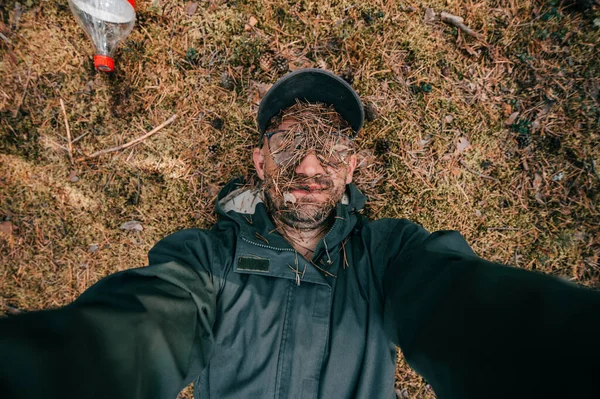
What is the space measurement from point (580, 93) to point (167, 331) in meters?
4.52

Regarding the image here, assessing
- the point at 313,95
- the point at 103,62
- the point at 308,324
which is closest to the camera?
the point at 308,324

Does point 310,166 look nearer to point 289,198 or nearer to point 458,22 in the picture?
point 289,198

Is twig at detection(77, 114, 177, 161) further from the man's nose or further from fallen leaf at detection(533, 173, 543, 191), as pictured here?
fallen leaf at detection(533, 173, 543, 191)

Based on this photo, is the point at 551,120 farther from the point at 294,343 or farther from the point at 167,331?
the point at 167,331

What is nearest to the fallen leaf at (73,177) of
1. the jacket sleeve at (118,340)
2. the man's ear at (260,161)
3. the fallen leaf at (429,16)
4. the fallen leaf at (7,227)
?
the fallen leaf at (7,227)

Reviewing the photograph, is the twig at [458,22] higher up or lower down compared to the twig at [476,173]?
higher up

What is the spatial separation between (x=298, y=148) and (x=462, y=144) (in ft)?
6.48

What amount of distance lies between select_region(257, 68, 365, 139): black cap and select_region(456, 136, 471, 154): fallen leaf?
130cm

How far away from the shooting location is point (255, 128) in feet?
11.7

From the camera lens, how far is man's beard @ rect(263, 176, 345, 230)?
279 centimetres

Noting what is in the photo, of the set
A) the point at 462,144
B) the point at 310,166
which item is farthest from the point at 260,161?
the point at 462,144

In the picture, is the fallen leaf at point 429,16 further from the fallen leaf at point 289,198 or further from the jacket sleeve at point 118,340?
the jacket sleeve at point 118,340

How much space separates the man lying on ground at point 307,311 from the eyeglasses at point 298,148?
13 millimetres

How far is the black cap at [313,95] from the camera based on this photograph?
2.86 meters
